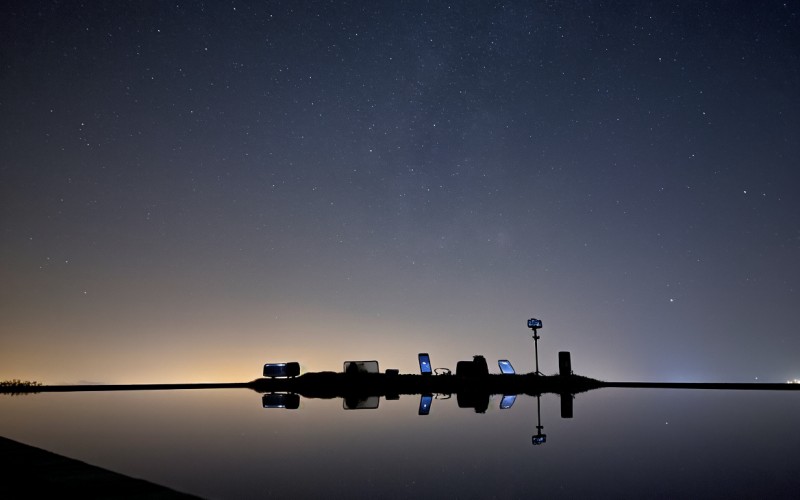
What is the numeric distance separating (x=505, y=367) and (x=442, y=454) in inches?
944

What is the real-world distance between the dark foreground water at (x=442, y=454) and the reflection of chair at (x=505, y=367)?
54.1 feet

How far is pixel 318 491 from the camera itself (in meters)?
6.20

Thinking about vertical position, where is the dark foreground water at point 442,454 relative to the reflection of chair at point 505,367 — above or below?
below

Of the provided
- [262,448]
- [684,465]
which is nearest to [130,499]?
[262,448]

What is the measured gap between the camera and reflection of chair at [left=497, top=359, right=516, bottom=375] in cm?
3177

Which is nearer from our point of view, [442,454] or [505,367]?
[442,454]

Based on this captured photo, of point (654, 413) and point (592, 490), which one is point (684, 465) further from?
point (654, 413)

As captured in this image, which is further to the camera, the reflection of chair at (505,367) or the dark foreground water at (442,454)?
the reflection of chair at (505,367)

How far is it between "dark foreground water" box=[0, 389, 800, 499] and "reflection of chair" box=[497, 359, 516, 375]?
54.1 ft

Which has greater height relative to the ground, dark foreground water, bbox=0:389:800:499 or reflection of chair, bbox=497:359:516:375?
reflection of chair, bbox=497:359:516:375

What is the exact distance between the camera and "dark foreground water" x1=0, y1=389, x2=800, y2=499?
643 centimetres

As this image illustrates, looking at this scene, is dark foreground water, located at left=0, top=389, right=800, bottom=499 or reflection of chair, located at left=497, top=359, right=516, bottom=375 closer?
dark foreground water, located at left=0, top=389, right=800, bottom=499

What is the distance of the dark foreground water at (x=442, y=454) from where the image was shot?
6.43 meters

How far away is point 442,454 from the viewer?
884 cm
